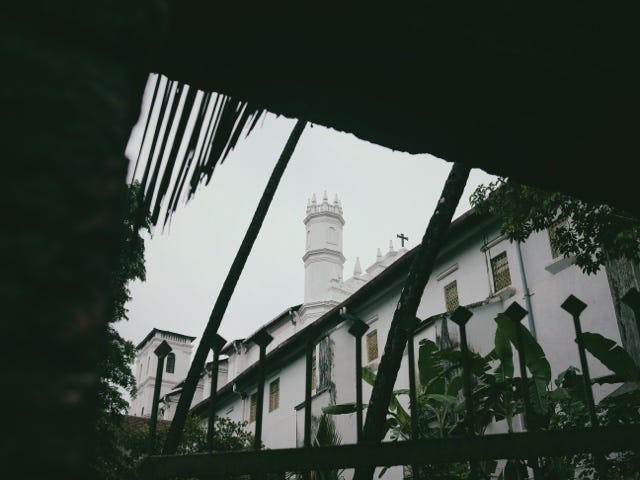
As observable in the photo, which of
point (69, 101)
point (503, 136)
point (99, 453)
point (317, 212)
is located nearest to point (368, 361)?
point (99, 453)

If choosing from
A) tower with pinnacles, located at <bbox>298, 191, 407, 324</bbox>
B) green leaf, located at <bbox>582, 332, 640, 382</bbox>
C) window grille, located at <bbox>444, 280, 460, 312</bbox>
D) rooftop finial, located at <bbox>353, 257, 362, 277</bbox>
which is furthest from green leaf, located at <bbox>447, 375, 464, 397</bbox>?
rooftop finial, located at <bbox>353, 257, 362, 277</bbox>

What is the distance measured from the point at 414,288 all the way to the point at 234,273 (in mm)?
1112

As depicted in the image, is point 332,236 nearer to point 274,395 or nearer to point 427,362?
point 274,395

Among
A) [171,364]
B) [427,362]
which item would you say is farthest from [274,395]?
[171,364]

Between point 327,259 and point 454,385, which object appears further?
point 327,259

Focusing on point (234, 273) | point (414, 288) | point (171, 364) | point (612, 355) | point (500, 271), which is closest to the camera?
point (234, 273)

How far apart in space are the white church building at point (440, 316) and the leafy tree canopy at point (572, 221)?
3209mm

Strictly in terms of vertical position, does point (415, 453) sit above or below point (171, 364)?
below

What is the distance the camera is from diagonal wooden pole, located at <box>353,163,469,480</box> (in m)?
3.03

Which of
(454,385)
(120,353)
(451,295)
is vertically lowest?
(454,385)

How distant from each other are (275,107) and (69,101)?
1151 millimetres

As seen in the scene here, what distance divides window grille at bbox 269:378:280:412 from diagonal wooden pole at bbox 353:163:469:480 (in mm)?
19793

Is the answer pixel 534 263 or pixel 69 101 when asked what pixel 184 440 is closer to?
pixel 534 263

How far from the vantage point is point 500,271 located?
1412cm
